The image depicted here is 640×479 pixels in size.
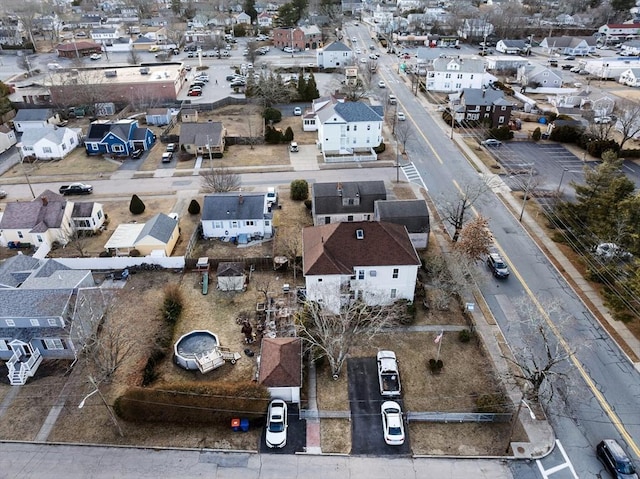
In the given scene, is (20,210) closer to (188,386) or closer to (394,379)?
(188,386)

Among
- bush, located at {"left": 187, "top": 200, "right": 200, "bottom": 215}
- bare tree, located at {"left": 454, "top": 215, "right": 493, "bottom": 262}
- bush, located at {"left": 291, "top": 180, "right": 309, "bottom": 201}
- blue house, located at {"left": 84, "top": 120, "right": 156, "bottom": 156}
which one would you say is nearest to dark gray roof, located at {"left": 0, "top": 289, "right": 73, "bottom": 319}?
bush, located at {"left": 187, "top": 200, "right": 200, "bottom": 215}

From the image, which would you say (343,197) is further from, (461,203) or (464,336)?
(464,336)

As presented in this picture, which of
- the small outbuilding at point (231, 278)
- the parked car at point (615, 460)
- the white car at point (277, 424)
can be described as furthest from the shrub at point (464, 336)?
the small outbuilding at point (231, 278)

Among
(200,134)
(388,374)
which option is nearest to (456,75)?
(200,134)

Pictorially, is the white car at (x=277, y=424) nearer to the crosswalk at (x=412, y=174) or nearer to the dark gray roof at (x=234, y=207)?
the dark gray roof at (x=234, y=207)

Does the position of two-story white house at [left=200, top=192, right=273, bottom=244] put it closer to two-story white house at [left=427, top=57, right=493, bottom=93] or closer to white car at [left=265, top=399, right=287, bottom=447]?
white car at [left=265, top=399, right=287, bottom=447]
